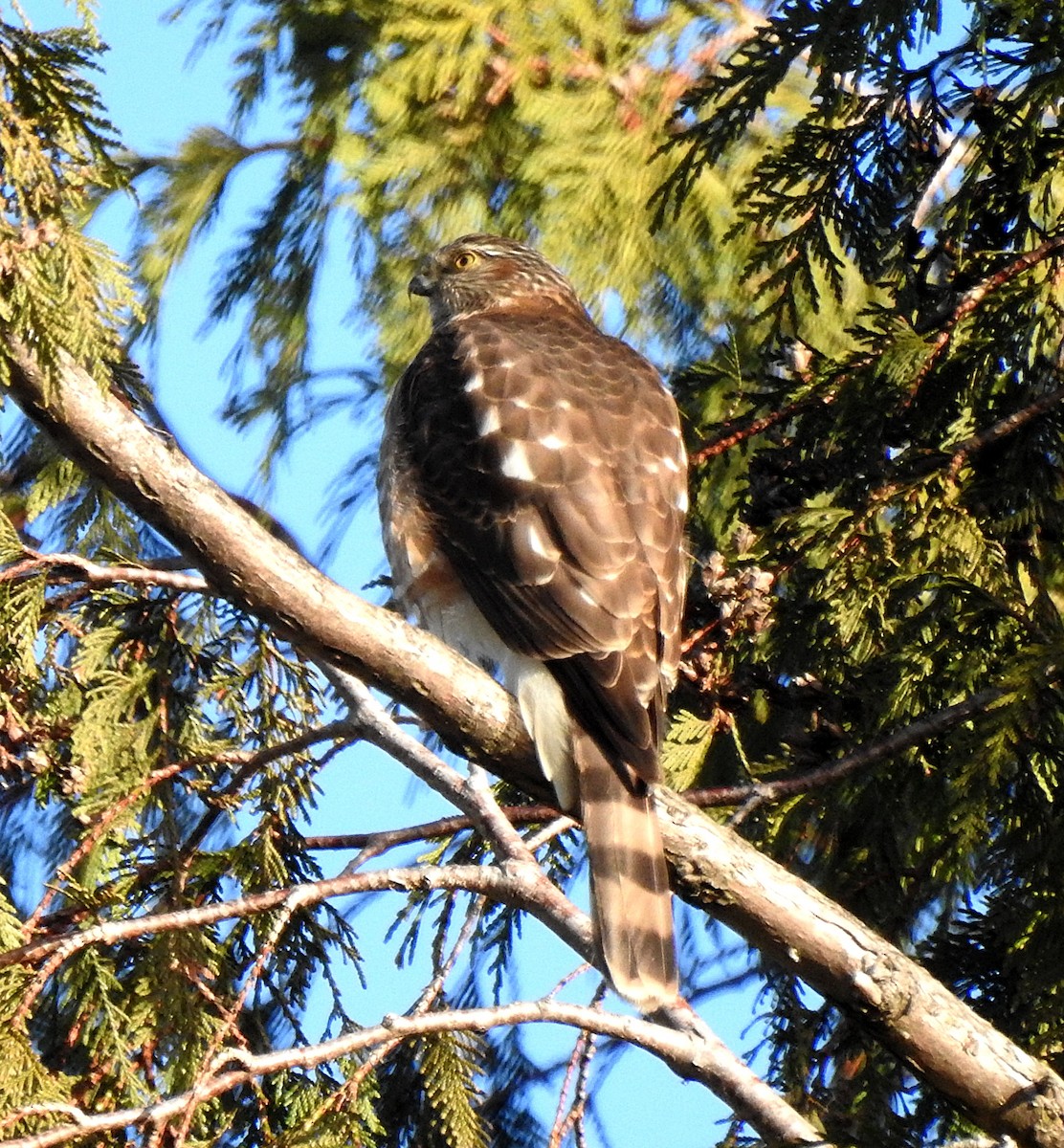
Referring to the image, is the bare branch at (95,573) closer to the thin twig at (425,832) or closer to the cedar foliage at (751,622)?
the cedar foliage at (751,622)

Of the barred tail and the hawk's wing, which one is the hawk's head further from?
the barred tail

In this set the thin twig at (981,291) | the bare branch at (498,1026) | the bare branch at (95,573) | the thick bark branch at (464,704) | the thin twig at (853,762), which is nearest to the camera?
the bare branch at (498,1026)

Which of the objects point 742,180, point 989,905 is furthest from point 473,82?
point 989,905

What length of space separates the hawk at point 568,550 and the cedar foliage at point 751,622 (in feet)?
0.63

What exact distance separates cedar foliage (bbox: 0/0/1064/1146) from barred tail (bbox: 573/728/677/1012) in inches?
14.2

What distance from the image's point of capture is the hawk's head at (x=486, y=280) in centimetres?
479

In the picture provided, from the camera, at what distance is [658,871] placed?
9.69 ft

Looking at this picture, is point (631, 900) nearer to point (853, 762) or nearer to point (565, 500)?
point (853, 762)

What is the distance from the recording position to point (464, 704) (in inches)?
111

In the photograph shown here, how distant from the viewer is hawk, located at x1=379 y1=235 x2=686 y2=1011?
3.04 metres

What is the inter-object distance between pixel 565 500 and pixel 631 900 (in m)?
1.02

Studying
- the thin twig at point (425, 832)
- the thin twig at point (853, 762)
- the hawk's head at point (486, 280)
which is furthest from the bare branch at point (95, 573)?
the hawk's head at point (486, 280)

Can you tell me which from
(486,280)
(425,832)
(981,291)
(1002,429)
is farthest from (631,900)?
(486,280)

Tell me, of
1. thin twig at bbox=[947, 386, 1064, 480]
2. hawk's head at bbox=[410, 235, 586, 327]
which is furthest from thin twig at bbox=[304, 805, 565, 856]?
hawk's head at bbox=[410, 235, 586, 327]
